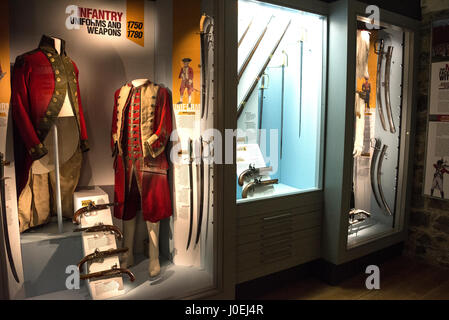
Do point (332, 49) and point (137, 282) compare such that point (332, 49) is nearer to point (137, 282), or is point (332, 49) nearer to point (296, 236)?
point (296, 236)

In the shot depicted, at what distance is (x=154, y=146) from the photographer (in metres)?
2.62

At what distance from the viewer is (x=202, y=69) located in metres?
2.55

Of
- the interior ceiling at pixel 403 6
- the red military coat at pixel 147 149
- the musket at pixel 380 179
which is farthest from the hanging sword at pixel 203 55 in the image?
the musket at pixel 380 179

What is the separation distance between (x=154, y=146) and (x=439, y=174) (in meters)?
2.55

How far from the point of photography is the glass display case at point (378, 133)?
10.5 ft

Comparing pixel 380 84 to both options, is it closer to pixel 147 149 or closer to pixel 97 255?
pixel 147 149

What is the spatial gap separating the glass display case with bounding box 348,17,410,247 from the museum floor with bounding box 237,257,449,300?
362mm

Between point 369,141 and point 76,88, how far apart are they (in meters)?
2.47

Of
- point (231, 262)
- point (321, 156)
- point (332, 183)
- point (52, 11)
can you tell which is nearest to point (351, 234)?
point (332, 183)

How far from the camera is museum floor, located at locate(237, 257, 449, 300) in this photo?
2.84m

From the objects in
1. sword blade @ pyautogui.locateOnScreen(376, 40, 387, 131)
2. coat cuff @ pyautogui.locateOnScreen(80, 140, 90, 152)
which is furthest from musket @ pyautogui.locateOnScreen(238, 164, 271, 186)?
sword blade @ pyautogui.locateOnScreen(376, 40, 387, 131)

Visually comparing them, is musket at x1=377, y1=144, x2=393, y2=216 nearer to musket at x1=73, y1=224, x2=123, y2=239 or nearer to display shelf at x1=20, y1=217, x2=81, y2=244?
musket at x1=73, y1=224, x2=123, y2=239

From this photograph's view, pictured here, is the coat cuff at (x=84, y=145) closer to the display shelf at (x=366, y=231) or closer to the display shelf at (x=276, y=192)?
the display shelf at (x=276, y=192)

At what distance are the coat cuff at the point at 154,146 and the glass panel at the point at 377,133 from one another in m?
1.62
